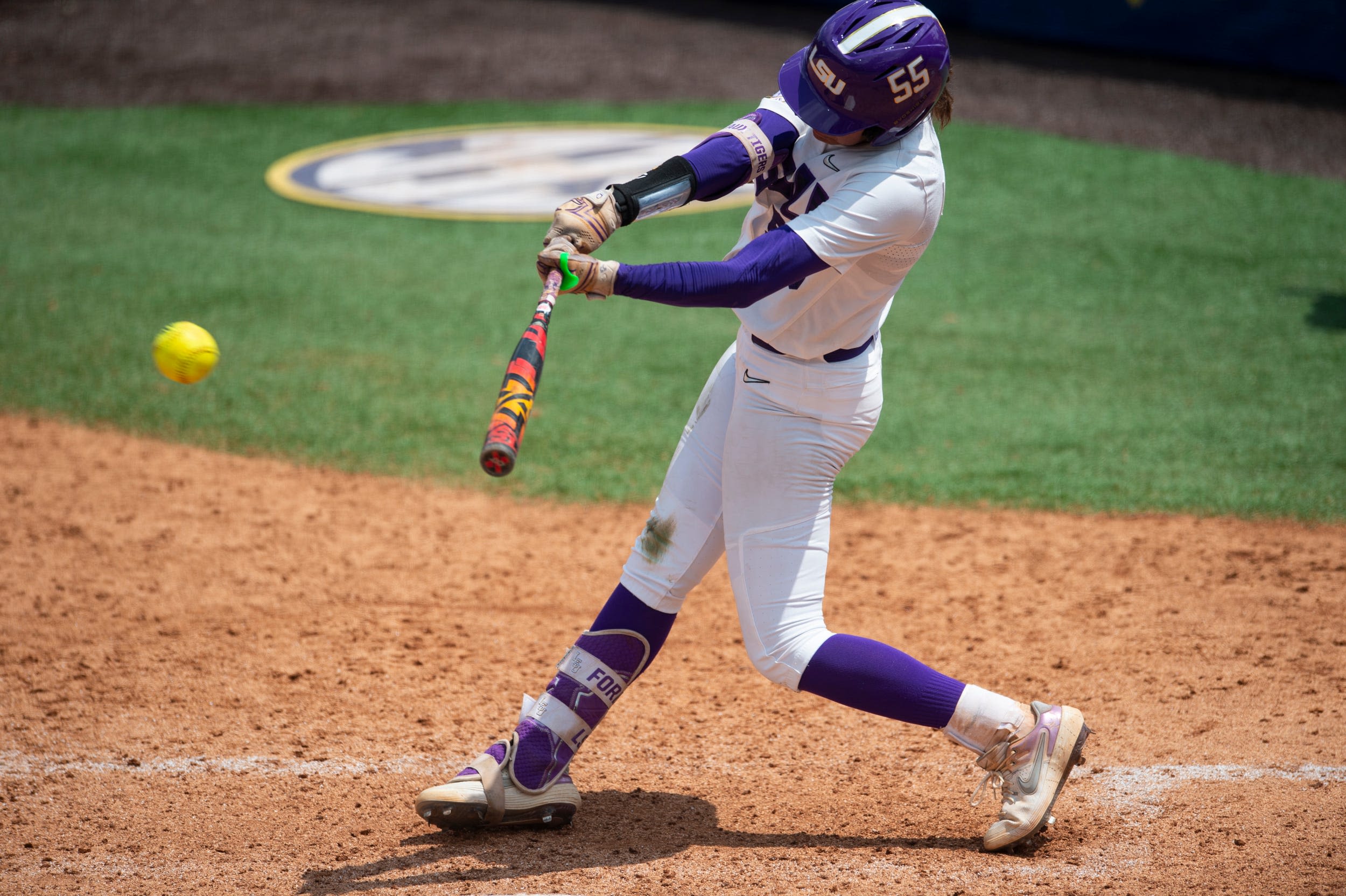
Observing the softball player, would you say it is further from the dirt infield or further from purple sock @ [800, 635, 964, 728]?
the dirt infield

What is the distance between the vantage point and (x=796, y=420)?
2.78 meters

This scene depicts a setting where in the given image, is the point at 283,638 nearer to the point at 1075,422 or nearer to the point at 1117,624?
the point at 1117,624

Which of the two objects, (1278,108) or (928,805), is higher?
(1278,108)

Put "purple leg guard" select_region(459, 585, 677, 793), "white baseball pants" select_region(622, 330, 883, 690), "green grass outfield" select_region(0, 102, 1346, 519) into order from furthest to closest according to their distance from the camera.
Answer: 1. "green grass outfield" select_region(0, 102, 1346, 519)
2. "purple leg guard" select_region(459, 585, 677, 793)
3. "white baseball pants" select_region(622, 330, 883, 690)

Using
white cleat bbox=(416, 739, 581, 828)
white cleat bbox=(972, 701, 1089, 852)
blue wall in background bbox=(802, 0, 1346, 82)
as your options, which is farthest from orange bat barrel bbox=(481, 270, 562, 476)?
blue wall in background bbox=(802, 0, 1346, 82)

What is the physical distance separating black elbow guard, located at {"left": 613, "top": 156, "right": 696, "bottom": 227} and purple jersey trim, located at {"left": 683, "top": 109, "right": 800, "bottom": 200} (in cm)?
2

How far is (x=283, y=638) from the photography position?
13.0 ft

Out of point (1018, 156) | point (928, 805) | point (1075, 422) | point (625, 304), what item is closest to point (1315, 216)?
point (1018, 156)

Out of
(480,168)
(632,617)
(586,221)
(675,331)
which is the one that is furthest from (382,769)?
(480,168)

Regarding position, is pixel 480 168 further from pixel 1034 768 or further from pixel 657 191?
pixel 1034 768

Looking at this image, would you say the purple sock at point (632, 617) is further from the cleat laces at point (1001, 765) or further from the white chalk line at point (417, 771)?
the cleat laces at point (1001, 765)

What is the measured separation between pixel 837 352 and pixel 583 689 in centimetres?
105

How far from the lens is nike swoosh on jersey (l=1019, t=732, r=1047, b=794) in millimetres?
2771

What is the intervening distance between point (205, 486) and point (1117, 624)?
3736 mm
